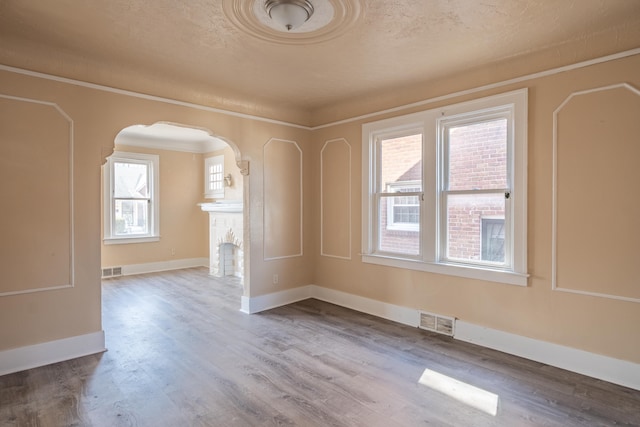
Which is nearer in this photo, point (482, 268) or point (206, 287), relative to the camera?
point (482, 268)

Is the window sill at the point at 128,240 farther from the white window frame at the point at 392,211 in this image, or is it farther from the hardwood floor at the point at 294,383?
the white window frame at the point at 392,211

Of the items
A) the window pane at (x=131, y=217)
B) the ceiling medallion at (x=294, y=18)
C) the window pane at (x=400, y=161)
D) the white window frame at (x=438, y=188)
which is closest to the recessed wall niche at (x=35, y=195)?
the ceiling medallion at (x=294, y=18)

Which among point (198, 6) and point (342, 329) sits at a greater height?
point (198, 6)

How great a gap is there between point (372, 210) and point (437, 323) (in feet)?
4.88

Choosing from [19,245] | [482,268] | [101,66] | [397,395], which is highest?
[101,66]

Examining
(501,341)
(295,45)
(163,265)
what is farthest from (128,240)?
(501,341)

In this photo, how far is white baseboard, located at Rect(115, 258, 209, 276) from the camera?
261 inches

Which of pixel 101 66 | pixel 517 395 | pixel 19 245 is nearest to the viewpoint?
pixel 517 395

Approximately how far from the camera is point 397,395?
2455 millimetres

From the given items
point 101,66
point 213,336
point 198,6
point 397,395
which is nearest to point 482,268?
point 397,395

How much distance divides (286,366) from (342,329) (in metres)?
1.00

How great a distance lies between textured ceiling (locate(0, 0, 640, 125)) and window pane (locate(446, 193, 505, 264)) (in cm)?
123

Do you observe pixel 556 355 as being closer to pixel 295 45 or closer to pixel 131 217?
pixel 295 45

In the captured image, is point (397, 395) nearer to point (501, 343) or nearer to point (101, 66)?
point (501, 343)
